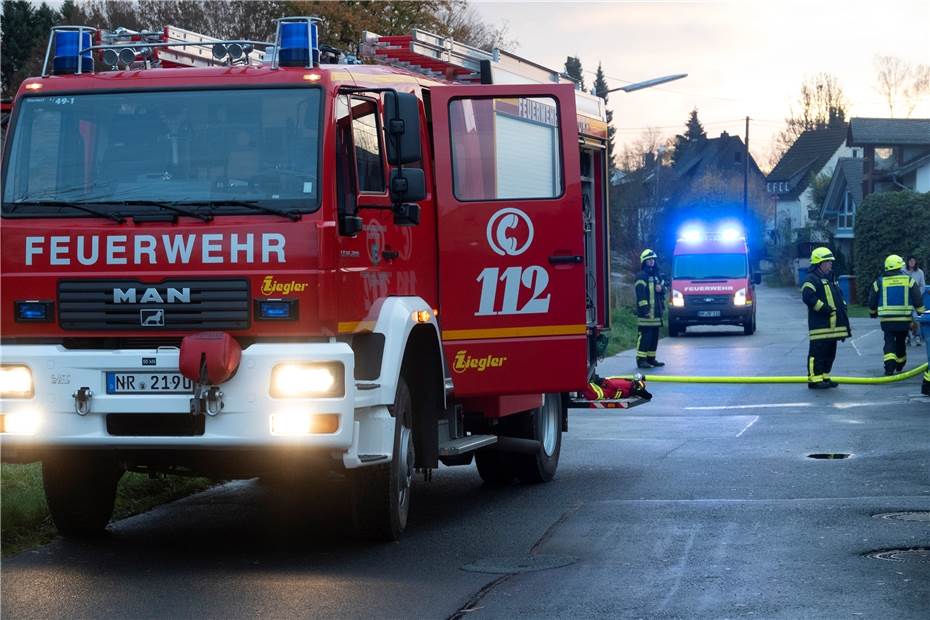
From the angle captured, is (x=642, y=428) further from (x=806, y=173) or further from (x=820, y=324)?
(x=806, y=173)

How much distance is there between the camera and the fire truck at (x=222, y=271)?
308 inches

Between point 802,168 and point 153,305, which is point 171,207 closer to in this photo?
point 153,305

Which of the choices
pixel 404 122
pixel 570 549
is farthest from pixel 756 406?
pixel 404 122

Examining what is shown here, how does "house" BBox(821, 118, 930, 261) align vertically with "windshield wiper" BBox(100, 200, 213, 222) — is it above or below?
above

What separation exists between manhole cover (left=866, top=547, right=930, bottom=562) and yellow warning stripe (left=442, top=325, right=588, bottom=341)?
259cm

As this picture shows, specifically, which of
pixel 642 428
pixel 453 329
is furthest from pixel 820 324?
pixel 453 329

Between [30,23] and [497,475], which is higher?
[30,23]

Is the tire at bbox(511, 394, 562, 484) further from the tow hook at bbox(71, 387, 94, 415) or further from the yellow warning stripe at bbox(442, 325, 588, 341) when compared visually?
the tow hook at bbox(71, 387, 94, 415)

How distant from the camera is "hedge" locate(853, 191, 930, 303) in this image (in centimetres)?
5128

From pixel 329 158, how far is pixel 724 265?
96.1 ft

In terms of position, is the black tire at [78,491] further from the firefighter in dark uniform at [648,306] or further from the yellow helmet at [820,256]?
the firefighter in dark uniform at [648,306]

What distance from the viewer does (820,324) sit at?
20.1 m

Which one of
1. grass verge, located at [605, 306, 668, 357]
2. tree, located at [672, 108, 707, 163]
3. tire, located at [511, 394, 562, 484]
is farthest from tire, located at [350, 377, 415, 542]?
tree, located at [672, 108, 707, 163]

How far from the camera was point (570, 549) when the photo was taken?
845 centimetres
